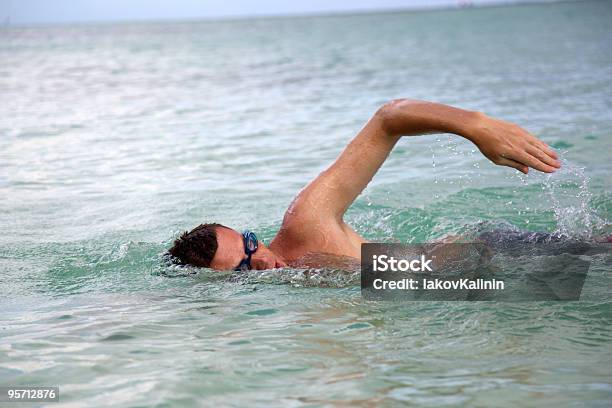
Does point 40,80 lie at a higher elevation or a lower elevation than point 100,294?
higher

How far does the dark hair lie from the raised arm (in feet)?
1.62

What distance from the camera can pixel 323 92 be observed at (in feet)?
54.7

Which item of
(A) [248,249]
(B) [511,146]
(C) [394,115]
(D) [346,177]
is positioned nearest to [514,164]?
(B) [511,146]

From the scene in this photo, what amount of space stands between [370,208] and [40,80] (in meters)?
19.0

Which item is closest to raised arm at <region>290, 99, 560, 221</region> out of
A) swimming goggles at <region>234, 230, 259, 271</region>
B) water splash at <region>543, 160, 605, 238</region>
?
swimming goggles at <region>234, 230, 259, 271</region>

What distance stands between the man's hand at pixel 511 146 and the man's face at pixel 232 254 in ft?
4.25

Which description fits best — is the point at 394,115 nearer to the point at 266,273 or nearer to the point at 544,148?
the point at 544,148

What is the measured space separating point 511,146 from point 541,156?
14cm

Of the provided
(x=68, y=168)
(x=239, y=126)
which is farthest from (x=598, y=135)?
(x=68, y=168)

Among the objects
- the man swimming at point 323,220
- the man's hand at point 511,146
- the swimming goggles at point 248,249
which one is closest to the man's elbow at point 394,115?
the man swimming at point 323,220

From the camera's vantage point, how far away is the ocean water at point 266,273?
3453mm

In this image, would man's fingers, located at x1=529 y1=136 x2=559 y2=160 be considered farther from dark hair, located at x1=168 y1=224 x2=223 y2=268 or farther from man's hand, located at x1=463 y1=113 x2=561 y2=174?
dark hair, located at x1=168 y1=224 x2=223 y2=268

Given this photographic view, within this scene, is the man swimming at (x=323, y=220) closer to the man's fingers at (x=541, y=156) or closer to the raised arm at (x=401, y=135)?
the raised arm at (x=401, y=135)

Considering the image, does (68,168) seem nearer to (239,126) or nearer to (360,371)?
(239,126)
